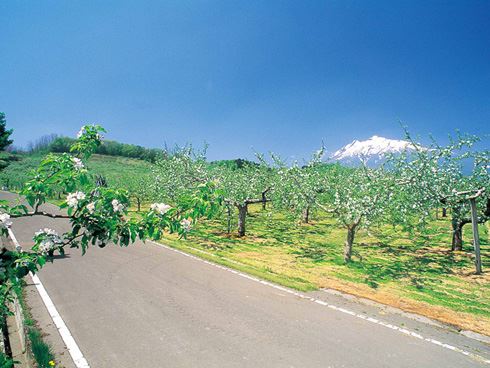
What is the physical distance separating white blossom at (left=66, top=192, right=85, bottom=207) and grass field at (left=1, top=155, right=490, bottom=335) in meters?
9.45

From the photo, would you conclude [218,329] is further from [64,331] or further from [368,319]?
[368,319]

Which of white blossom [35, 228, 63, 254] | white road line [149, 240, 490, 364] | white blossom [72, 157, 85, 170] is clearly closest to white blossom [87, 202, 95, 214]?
→ white blossom [72, 157, 85, 170]

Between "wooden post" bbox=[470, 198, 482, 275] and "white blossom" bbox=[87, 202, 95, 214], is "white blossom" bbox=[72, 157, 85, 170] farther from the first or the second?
"wooden post" bbox=[470, 198, 482, 275]

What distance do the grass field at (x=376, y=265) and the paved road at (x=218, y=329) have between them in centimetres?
215

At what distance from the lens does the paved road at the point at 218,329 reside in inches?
266

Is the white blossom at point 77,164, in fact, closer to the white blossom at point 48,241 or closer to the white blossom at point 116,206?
the white blossom at point 116,206

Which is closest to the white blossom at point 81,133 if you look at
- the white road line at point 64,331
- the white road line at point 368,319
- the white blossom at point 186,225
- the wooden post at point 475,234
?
the white blossom at point 186,225

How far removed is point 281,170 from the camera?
719 inches

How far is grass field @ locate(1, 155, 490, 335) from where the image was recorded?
11070 millimetres

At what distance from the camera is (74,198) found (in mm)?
4113

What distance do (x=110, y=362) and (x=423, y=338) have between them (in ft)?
25.9

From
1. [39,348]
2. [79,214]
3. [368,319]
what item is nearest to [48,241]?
[79,214]

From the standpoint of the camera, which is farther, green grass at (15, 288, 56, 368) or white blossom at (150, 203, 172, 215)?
green grass at (15, 288, 56, 368)

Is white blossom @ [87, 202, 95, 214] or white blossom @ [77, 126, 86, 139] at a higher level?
white blossom @ [77, 126, 86, 139]
